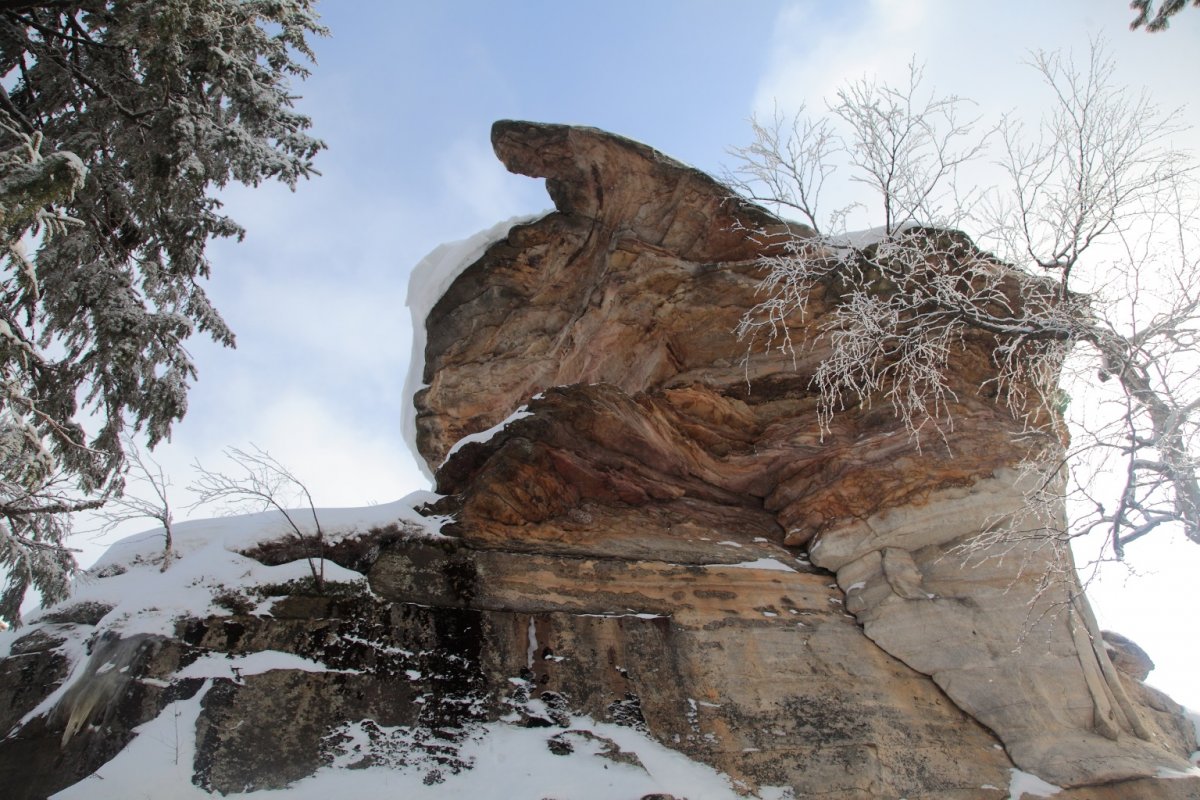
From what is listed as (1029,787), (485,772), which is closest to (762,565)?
(1029,787)

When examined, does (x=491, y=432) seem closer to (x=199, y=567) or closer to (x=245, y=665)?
(x=199, y=567)

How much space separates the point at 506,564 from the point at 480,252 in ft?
16.0

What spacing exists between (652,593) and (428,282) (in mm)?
6086

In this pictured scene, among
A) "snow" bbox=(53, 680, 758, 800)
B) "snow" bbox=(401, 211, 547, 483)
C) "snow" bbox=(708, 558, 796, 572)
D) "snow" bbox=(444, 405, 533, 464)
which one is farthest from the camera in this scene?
"snow" bbox=(401, 211, 547, 483)

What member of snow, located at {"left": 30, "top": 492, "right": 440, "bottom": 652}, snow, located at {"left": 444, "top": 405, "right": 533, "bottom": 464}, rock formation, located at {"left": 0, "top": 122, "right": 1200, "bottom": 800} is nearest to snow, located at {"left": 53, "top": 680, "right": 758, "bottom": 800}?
rock formation, located at {"left": 0, "top": 122, "right": 1200, "bottom": 800}

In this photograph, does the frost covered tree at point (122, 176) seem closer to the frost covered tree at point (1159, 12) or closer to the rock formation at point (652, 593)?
the rock formation at point (652, 593)

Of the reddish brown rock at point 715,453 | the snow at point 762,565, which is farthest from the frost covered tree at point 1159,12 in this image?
the snow at point 762,565

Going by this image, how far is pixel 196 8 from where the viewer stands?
664 cm

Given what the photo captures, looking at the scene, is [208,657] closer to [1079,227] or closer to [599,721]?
[599,721]

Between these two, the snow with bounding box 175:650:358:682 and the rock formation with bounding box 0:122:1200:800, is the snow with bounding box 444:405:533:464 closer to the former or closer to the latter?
the rock formation with bounding box 0:122:1200:800

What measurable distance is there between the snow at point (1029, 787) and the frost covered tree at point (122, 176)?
8896 mm

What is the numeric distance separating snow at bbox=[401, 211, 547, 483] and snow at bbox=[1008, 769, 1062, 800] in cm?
813

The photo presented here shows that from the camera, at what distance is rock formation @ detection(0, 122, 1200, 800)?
6.74 meters

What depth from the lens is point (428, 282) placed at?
11.8 metres
